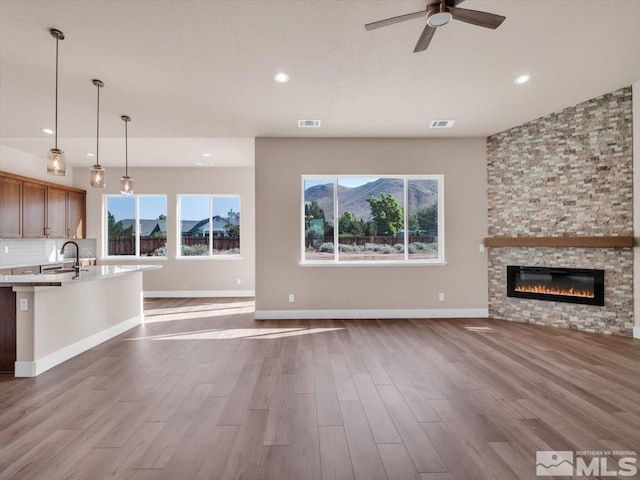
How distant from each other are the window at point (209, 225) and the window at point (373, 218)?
9.81ft

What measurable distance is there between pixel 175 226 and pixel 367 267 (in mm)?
4967

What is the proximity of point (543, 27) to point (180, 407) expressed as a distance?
4.43 m

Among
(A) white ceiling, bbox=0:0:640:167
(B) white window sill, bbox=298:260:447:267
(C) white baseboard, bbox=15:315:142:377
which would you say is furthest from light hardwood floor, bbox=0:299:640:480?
(A) white ceiling, bbox=0:0:640:167

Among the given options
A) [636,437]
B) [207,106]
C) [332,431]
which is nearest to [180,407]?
[332,431]

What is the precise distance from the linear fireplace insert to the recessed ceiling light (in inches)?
179

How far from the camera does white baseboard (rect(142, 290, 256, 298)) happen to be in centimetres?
749

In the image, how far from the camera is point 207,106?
162 inches

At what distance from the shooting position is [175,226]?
761 cm

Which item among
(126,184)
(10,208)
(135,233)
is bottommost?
(135,233)

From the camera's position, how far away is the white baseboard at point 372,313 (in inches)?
208

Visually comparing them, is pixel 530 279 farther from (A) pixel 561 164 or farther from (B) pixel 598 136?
(B) pixel 598 136

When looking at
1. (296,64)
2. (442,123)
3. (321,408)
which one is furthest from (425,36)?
(321,408)

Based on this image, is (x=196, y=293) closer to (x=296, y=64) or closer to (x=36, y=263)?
(x=36, y=263)

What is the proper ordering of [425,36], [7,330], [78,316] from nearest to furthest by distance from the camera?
1. [425,36]
2. [7,330]
3. [78,316]
